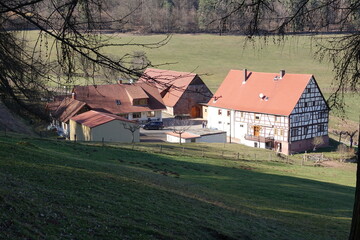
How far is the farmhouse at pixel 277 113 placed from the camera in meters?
47.3

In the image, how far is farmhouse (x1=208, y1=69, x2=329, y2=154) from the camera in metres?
47.3

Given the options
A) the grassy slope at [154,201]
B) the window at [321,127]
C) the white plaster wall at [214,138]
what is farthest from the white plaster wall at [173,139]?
the window at [321,127]

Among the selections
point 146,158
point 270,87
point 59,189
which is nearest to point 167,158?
point 146,158

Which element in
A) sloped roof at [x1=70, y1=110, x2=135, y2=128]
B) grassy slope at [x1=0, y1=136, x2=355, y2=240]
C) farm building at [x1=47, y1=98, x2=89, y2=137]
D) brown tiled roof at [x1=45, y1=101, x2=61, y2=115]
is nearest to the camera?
grassy slope at [x1=0, y1=136, x2=355, y2=240]

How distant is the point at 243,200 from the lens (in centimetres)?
1948

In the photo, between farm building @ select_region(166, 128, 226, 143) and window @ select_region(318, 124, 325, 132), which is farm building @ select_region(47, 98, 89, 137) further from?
window @ select_region(318, 124, 325, 132)

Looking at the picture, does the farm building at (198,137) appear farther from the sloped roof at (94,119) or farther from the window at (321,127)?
the window at (321,127)

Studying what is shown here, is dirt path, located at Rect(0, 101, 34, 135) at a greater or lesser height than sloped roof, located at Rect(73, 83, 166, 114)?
lesser

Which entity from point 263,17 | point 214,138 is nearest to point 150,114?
point 214,138

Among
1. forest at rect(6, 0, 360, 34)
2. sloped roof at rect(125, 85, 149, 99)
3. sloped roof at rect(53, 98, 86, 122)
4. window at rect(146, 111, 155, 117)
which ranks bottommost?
window at rect(146, 111, 155, 117)

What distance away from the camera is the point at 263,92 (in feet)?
168

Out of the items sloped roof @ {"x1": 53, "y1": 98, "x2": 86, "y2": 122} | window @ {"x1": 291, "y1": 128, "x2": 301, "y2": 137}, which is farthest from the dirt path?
window @ {"x1": 291, "y1": 128, "x2": 301, "y2": 137}

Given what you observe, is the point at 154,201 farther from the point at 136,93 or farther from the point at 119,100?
the point at 136,93

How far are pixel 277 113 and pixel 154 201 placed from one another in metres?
35.5
